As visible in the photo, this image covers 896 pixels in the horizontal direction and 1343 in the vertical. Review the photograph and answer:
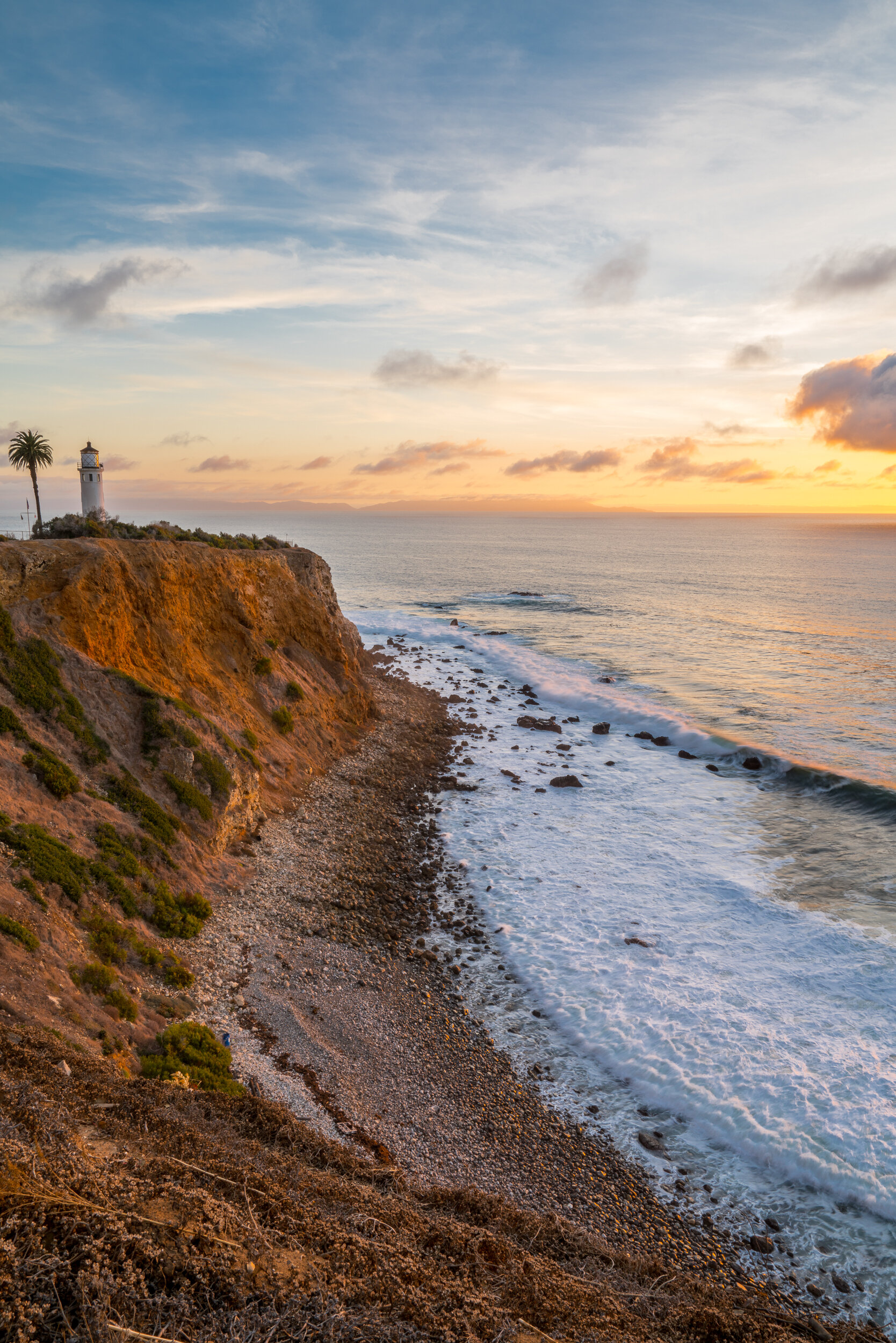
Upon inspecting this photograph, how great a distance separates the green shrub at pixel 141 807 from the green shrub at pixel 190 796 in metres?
0.72

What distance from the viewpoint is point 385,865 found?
2025cm

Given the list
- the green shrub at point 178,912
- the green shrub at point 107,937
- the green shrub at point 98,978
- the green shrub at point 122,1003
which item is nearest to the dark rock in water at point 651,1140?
the green shrub at point 122,1003

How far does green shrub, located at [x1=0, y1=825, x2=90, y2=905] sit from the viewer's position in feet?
39.6

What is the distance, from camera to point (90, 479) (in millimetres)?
38469

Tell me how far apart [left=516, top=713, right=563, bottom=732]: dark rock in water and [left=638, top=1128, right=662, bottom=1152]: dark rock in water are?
80.3 ft

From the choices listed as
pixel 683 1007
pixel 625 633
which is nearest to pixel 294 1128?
pixel 683 1007

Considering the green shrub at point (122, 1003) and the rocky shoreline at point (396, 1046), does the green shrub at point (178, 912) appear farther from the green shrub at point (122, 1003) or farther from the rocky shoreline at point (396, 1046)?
the green shrub at point (122, 1003)

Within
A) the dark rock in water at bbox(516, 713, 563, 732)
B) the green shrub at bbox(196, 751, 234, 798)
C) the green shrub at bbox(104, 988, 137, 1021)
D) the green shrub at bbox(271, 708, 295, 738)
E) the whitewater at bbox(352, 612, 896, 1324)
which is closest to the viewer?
the green shrub at bbox(104, 988, 137, 1021)

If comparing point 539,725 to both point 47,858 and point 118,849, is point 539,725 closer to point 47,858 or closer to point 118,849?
point 118,849

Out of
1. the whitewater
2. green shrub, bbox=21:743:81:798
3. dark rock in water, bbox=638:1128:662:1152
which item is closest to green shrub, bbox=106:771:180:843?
green shrub, bbox=21:743:81:798

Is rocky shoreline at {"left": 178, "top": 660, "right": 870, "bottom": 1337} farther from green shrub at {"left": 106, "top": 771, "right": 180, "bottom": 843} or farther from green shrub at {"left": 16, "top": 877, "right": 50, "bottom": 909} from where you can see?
green shrub at {"left": 16, "top": 877, "right": 50, "bottom": 909}

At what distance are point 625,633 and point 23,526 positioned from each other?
52841 mm

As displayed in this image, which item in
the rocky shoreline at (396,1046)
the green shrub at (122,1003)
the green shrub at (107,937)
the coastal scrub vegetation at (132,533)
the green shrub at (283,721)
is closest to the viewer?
the rocky shoreline at (396,1046)

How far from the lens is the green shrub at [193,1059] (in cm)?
1028
